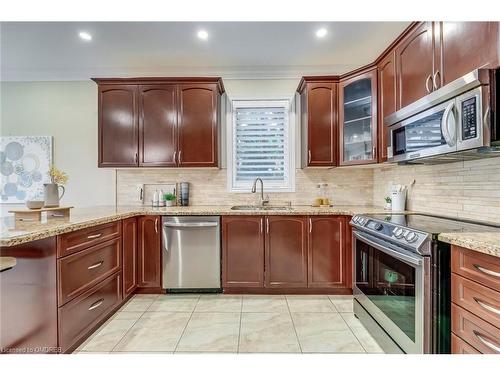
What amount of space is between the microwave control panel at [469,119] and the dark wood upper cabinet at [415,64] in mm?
485

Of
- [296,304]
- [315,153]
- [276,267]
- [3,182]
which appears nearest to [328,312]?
[296,304]

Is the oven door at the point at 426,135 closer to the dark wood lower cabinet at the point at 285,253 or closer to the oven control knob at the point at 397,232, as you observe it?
the oven control knob at the point at 397,232

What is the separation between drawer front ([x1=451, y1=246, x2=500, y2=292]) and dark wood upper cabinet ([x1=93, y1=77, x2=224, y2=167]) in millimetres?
2416

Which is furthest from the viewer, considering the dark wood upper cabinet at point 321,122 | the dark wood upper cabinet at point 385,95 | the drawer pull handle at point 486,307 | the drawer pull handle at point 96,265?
the dark wood upper cabinet at point 321,122

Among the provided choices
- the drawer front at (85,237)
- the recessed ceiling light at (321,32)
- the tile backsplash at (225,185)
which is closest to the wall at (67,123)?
the tile backsplash at (225,185)

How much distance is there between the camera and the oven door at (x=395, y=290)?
146cm

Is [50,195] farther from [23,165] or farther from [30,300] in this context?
[23,165]

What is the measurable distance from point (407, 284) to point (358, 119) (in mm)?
1850

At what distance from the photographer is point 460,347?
129 centimetres

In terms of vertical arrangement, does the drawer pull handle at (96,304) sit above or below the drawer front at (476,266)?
below

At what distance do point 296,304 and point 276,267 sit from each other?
1.31 ft

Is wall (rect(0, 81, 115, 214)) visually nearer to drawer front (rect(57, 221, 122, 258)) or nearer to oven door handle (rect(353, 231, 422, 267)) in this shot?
drawer front (rect(57, 221, 122, 258))

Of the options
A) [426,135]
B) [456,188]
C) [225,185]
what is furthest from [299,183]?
[426,135]
